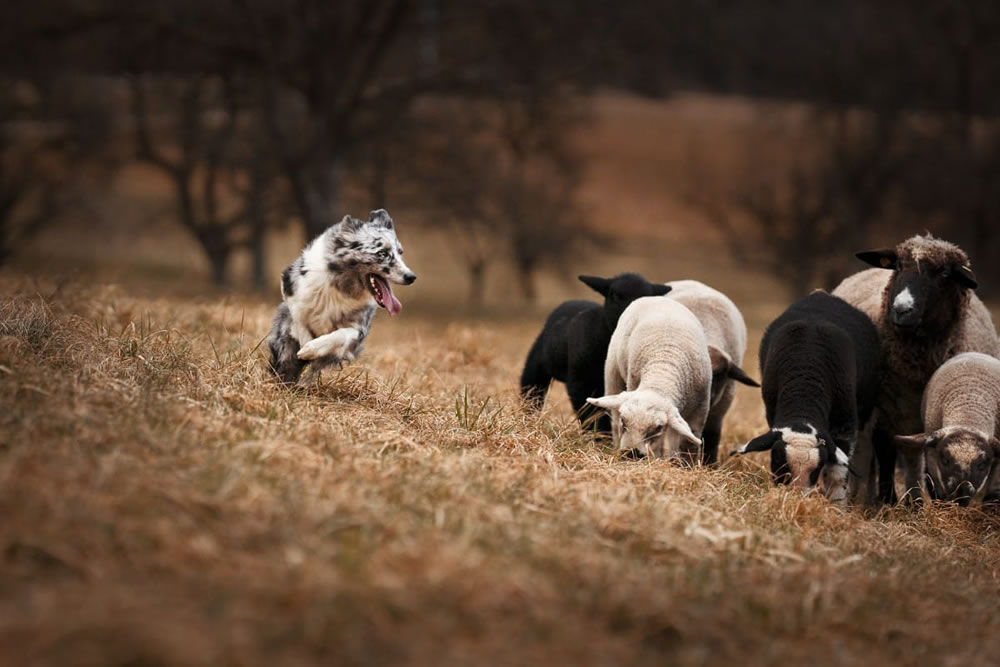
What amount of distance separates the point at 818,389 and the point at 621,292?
6.01 ft

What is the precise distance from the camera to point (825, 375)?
8312 millimetres

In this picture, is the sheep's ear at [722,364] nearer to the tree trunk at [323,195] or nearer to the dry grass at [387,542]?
the dry grass at [387,542]

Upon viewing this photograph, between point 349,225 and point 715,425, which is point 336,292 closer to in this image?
point 349,225

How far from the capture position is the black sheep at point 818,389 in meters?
7.68

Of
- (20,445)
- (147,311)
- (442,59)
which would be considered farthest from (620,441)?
(442,59)

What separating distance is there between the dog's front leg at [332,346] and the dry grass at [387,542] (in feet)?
0.97

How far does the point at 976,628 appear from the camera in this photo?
5.64m

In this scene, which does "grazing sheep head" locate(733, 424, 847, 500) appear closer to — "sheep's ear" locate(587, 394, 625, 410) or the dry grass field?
the dry grass field

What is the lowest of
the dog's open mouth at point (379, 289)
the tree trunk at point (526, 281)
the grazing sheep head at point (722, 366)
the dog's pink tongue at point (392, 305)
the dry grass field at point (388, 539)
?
the dry grass field at point (388, 539)

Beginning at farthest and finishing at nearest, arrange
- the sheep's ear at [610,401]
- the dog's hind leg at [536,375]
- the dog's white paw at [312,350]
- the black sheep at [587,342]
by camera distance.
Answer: the dog's hind leg at [536,375] < the black sheep at [587,342] < the sheep's ear at [610,401] < the dog's white paw at [312,350]

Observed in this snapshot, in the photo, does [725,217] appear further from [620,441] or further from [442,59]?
[620,441]

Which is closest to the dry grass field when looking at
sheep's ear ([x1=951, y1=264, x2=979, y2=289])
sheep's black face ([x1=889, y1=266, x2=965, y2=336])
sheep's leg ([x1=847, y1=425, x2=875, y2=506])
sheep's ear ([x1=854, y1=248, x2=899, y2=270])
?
sheep's leg ([x1=847, y1=425, x2=875, y2=506])

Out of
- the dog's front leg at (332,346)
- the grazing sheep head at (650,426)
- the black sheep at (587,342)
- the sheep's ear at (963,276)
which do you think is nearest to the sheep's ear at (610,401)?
the grazing sheep head at (650,426)

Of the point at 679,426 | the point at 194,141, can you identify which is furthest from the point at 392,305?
the point at 194,141
